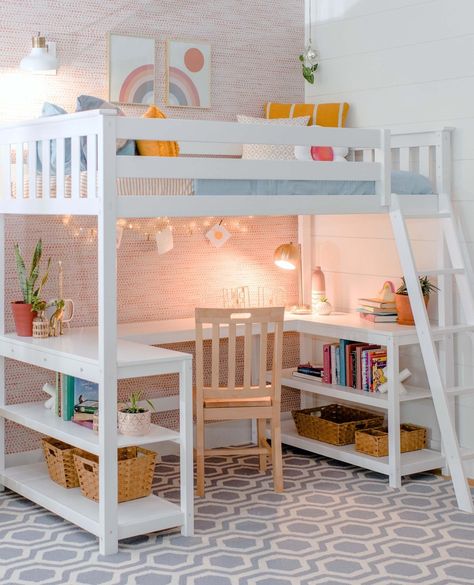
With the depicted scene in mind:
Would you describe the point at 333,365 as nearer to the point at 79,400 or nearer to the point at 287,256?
the point at 287,256

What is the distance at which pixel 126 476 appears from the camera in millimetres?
3664

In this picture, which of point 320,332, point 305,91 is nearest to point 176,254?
point 320,332

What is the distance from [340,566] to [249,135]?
1585mm

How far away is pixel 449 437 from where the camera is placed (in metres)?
3.96

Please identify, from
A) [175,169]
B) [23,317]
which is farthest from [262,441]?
[175,169]

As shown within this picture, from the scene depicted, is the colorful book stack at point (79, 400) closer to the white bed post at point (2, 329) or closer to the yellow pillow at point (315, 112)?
the white bed post at point (2, 329)

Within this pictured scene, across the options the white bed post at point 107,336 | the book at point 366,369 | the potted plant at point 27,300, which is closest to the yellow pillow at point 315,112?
the book at point 366,369

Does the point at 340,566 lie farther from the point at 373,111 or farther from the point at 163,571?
the point at 373,111

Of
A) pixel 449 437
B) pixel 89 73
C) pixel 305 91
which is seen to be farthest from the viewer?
pixel 305 91

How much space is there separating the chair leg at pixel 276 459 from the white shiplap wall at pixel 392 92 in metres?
0.85

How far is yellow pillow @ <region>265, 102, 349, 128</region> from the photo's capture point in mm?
4855

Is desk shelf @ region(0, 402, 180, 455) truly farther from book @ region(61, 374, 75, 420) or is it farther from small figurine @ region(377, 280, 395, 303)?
small figurine @ region(377, 280, 395, 303)

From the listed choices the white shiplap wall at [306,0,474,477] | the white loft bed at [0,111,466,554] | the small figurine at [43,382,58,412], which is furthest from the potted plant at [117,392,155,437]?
the white shiplap wall at [306,0,474,477]

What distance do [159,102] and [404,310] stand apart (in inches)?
60.2
